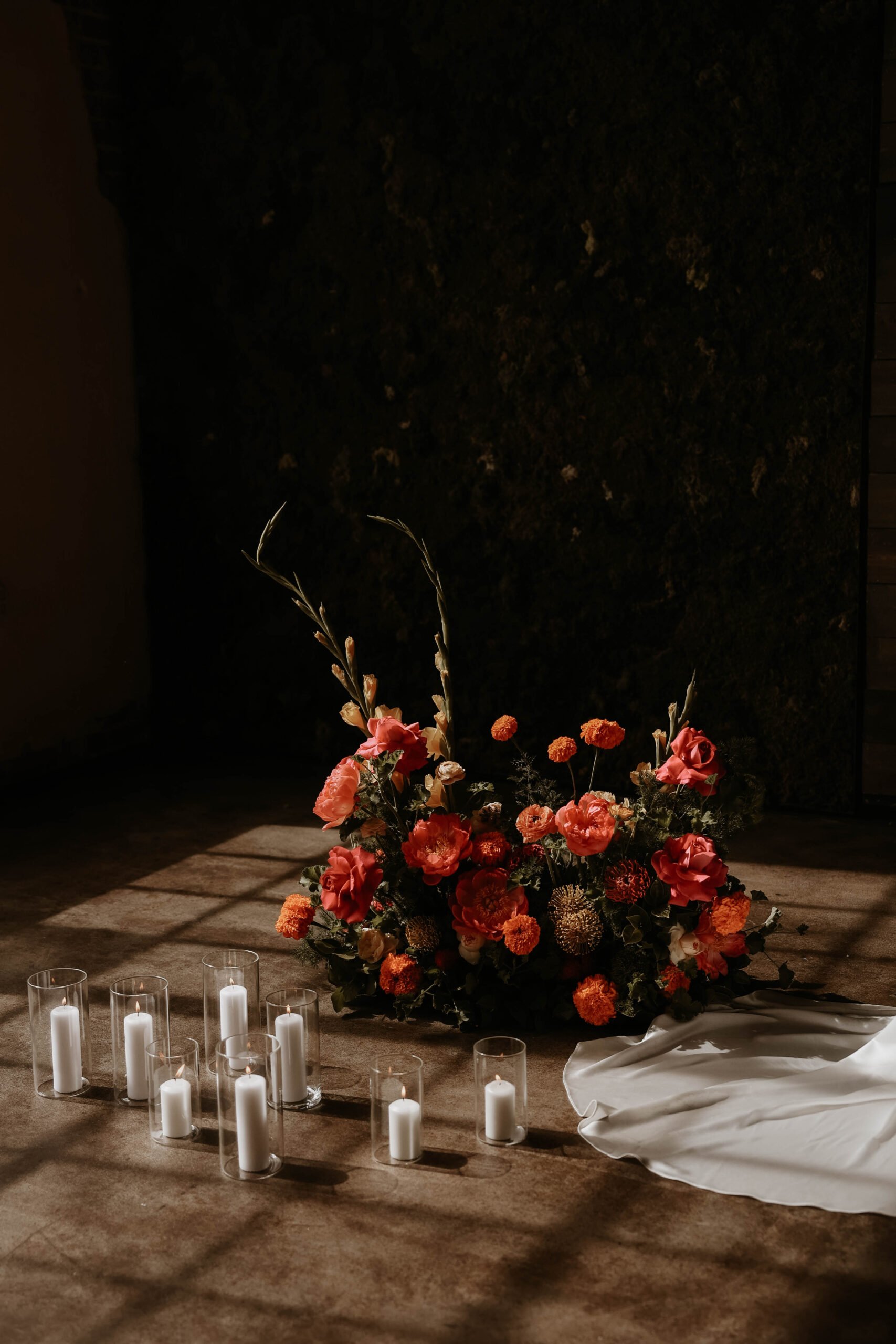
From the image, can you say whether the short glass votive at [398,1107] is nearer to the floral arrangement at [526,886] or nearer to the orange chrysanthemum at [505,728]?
the floral arrangement at [526,886]

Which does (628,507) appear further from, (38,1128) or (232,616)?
(38,1128)

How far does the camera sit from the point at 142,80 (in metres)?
4.55

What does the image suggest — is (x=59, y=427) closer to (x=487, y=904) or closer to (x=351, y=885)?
(x=351, y=885)

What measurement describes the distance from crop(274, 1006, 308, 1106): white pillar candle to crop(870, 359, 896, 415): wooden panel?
254cm

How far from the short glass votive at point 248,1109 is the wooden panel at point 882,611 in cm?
248

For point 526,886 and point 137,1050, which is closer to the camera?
point 137,1050

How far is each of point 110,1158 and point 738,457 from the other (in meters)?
2.73

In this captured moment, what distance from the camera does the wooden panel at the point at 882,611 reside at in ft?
12.4

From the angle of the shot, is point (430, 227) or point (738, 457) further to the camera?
point (430, 227)

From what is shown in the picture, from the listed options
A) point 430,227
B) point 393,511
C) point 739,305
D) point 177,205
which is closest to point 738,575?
point 739,305

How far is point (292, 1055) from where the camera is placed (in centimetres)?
215

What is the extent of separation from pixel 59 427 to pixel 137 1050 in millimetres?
2843

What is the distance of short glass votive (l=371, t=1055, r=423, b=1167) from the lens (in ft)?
6.41

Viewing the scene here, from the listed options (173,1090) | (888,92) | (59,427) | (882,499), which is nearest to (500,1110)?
(173,1090)
